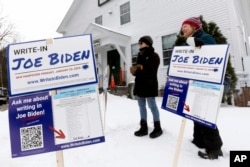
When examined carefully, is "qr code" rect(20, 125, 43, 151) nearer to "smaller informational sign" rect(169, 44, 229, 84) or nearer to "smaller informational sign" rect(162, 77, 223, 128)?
"smaller informational sign" rect(162, 77, 223, 128)

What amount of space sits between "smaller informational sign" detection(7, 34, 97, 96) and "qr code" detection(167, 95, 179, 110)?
100 centimetres

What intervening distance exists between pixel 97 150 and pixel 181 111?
1.45 metres

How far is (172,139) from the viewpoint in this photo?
3.82 meters

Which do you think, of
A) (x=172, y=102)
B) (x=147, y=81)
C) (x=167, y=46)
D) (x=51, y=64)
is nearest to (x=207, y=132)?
(x=172, y=102)

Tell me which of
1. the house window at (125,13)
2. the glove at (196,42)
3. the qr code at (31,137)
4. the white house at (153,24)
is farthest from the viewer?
the house window at (125,13)

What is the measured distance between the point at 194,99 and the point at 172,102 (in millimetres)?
278

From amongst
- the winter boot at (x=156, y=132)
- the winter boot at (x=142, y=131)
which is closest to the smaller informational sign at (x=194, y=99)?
the winter boot at (x=156, y=132)

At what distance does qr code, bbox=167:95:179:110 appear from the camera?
2788mm

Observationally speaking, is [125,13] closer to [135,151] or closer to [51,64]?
[135,151]

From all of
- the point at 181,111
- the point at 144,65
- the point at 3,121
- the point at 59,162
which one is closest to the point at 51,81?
the point at 59,162

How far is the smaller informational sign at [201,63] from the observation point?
8.27 feet

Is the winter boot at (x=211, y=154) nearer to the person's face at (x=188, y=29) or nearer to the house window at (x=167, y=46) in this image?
the person's face at (x=188, y=29)

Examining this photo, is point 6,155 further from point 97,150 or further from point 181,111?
point 181,111

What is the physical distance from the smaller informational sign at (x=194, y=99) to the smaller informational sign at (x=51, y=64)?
101cm
